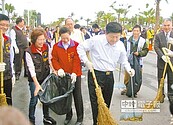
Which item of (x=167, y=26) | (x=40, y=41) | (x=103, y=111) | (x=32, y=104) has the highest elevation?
(x=167, y=26)

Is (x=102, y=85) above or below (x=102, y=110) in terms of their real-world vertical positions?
above

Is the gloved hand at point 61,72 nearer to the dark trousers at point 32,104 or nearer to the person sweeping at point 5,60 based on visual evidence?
the dark trousers at point 32,104

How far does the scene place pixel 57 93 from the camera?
4.07 meters

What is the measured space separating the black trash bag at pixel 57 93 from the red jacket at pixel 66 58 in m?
0.13

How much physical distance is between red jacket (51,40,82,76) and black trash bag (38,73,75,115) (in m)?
0.13

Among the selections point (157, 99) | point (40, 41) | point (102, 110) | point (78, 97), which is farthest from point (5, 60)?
point (157, 99)

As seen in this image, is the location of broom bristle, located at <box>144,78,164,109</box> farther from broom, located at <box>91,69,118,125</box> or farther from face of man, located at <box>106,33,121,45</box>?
face of man, located at <box>106,33,121,45</box>

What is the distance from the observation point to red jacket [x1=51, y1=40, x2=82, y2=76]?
4012mm

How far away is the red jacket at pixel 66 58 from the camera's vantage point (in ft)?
13.2

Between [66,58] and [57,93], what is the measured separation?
0.52m

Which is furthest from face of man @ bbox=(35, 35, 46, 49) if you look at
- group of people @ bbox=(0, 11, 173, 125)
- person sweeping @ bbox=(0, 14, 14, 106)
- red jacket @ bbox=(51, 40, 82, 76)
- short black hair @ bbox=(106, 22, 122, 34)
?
short black hair @ bbox=(106, 22, 122, 34)

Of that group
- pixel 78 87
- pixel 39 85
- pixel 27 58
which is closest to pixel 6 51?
pixel 27 58

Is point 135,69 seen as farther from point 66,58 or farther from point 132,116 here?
point 66,58

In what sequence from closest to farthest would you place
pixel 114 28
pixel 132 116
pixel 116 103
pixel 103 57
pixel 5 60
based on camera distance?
pixel 114 28, pixel 103 57, pixel 5 60, pixel 132 116, pixel 116 103
